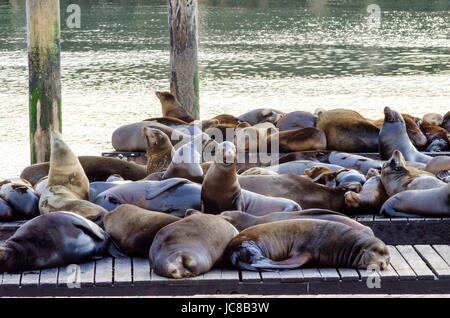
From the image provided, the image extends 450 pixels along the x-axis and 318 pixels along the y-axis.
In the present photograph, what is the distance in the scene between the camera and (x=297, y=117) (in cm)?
855

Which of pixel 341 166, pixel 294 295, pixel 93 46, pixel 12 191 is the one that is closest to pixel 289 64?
pixel 93 46

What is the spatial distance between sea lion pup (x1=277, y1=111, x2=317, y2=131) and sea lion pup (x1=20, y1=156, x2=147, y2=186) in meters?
1.98

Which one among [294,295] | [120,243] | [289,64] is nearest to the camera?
[294,295]

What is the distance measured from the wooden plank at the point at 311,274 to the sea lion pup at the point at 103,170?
2.46m

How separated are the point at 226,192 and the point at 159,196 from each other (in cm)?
39

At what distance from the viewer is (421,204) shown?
18.1 ft

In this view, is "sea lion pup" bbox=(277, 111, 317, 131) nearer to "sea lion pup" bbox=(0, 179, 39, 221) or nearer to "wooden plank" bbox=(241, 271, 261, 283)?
"sea lion pup" bbox=(0, 179, 39, 221)

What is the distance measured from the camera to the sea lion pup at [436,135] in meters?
8.15

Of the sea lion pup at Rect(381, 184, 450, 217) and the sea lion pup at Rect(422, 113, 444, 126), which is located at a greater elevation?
the sea lion pup at Rect(381, 184, 450, 217)

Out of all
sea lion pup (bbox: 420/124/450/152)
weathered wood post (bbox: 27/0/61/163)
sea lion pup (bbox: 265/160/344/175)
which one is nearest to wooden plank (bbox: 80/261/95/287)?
sea lion pup (bbox: 265/160/344/175)

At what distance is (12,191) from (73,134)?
5886 millimetres

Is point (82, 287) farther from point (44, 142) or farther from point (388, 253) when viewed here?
point (44, 142)

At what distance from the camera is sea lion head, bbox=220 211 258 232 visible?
197 inches

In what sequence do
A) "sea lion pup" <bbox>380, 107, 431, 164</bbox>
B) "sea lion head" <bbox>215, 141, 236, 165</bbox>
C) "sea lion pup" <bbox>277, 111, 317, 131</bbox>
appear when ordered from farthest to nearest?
"sea lion pup" <bbox>277, 111, 317, 131</bbox> < "sea lion pup" <bbox>380, 107, 431, 164</bbox> < "sea lion head" <bbox>215, 141, 236, 165</bbox>
